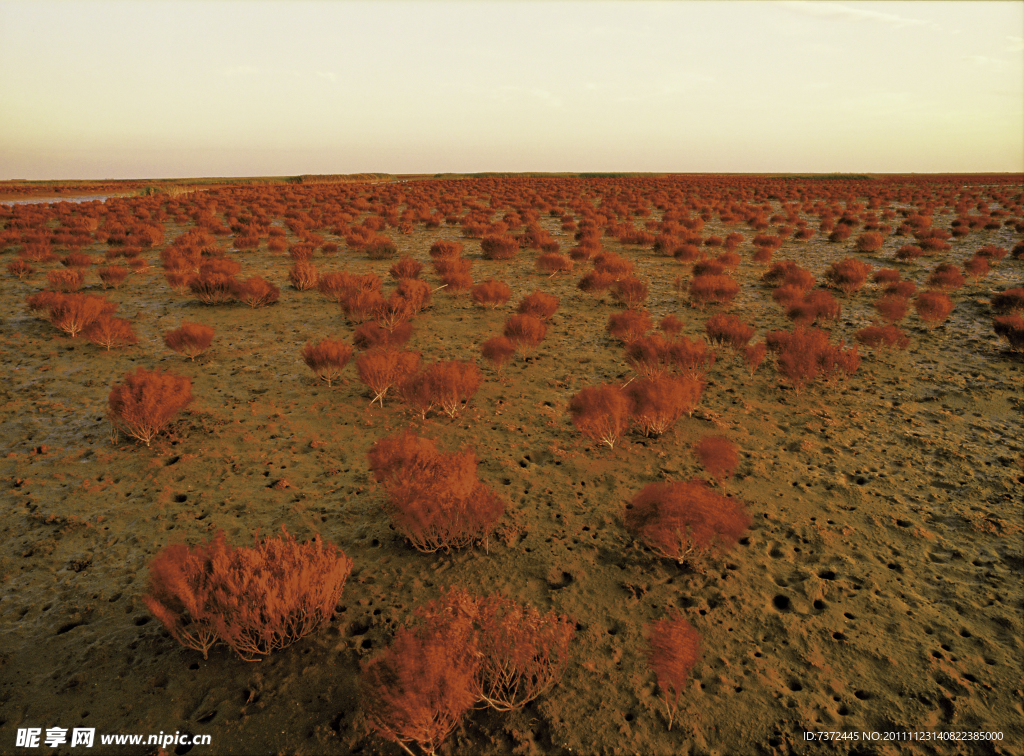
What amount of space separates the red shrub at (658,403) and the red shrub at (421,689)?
3245 millimetres

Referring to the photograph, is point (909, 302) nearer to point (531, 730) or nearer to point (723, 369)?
point (723, 369)

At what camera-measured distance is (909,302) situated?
1012 cm

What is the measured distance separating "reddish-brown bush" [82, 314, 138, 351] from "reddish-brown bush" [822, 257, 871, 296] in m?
13.2

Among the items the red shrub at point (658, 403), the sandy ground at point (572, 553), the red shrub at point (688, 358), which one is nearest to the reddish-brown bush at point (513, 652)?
the sandy ground at point (572, 553)

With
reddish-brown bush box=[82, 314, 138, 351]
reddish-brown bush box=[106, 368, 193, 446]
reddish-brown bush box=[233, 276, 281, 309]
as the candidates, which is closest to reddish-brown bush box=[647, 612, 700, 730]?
reddish-brown bush box=[106, 368, 193, 446]

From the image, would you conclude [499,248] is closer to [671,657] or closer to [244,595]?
[244,595]

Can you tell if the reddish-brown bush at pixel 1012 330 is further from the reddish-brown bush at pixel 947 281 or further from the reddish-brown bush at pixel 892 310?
the reddish-brown bush at pixel 947 281

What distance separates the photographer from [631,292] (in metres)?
10.1

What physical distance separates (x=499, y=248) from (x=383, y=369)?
920 centimetres

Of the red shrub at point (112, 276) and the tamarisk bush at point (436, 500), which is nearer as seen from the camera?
the tamarisk bush at point (436, 500)

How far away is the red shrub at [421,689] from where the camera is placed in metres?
2.34

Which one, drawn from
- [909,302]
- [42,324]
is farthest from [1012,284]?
[42,324]

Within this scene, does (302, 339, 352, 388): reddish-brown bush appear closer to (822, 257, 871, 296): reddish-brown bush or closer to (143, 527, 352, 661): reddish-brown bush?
(143, 527, 352, 661): reddish-brown bush

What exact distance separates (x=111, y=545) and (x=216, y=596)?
1.63 metres
